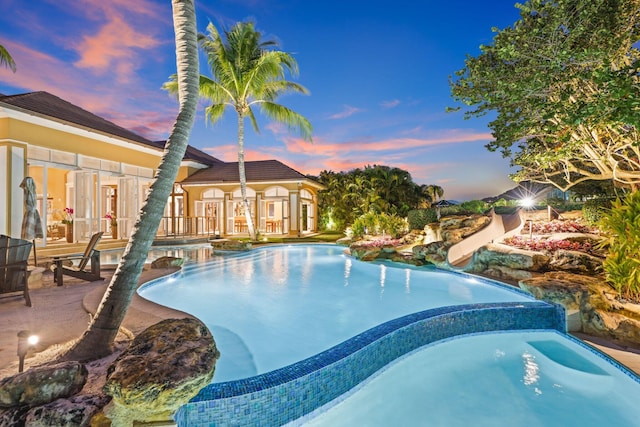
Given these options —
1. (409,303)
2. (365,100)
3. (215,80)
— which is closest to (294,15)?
(215,80)

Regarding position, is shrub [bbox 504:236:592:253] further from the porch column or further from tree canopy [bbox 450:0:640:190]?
the porch column

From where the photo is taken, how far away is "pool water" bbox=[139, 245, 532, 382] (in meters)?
4.32

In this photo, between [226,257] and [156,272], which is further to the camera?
[226,257]

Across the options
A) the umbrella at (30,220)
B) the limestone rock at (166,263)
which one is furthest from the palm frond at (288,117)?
the umbrella at (30,220)

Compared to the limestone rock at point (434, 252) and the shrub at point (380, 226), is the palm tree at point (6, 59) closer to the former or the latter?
the limestone rock at point (434, 252)

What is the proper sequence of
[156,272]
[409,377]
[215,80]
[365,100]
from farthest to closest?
[365,100]
[215,80]
[156,272]
[409,377]

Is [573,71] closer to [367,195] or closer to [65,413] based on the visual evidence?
[65,413]

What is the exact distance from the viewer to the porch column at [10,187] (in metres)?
9.91

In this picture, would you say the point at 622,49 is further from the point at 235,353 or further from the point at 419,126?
the point at 419,126

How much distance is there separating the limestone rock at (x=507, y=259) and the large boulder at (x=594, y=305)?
1808 mm

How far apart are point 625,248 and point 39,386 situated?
7704 mm

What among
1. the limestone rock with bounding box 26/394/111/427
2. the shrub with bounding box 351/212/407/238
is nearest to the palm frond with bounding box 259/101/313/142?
the shrub with bounding box 351/212/407/238

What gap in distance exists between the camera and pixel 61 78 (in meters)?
16.1

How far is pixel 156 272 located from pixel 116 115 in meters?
23.4
